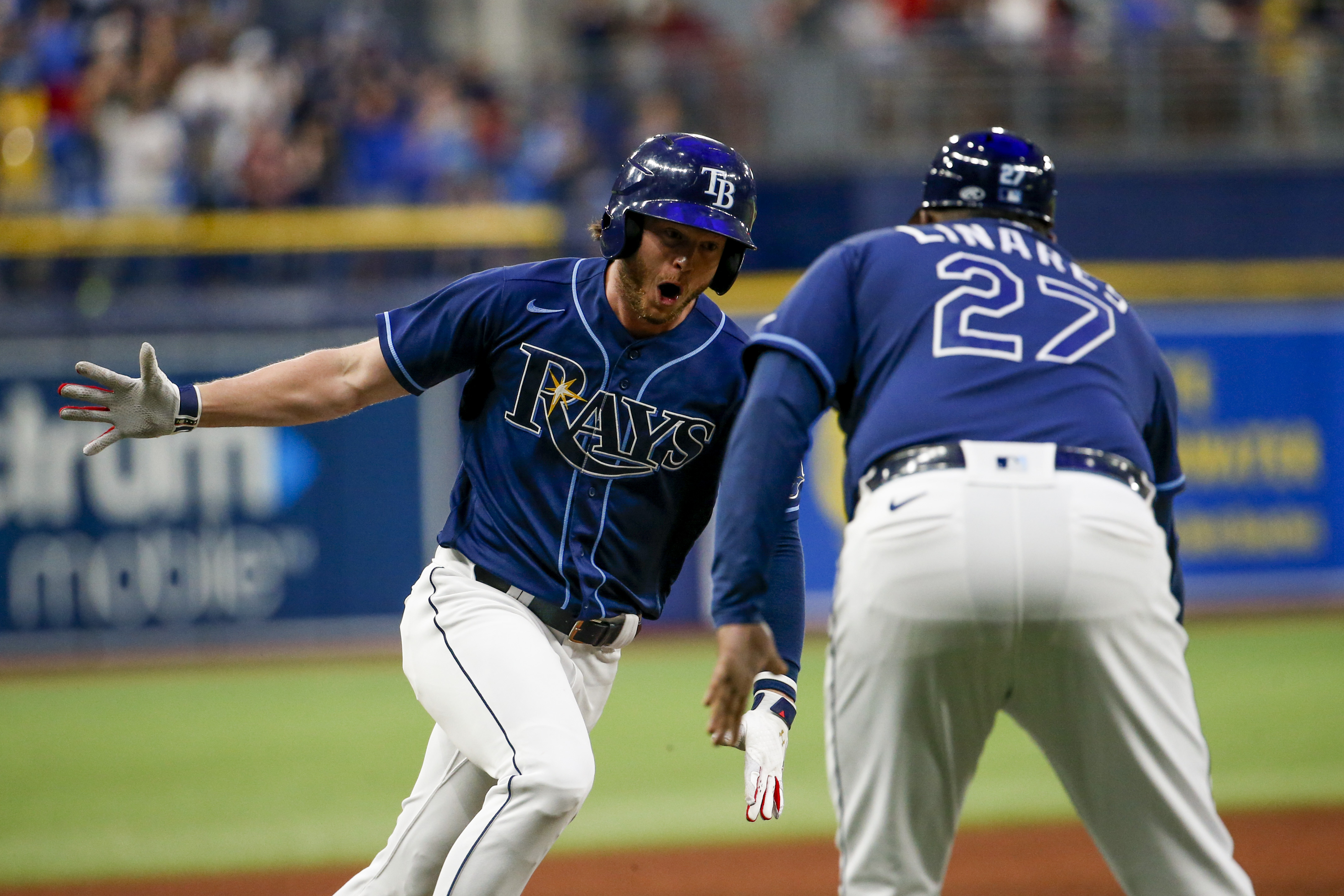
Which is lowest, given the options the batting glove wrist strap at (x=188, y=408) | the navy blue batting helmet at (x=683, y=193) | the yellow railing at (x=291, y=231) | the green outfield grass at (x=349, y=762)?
the green outfield grass at (x=349, y=762)

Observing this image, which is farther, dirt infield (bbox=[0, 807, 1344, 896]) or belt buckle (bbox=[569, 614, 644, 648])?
dirt infield (bbox=[0, 807, 1344, 896])

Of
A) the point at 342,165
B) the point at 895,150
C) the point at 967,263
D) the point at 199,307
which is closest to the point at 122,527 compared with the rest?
the point at 199,307

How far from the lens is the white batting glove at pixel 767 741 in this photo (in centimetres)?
322

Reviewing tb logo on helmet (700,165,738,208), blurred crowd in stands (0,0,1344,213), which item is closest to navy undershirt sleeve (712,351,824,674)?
tb logo on helmet (700,165,738,208)

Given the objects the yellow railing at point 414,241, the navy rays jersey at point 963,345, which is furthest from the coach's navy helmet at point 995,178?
the yellow railing at point 414,241

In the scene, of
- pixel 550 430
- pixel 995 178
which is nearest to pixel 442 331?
pixel 550 430

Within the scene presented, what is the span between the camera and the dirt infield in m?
5.36

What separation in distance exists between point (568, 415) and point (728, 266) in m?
0.55

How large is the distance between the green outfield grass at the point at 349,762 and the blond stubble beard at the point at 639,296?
3087mm

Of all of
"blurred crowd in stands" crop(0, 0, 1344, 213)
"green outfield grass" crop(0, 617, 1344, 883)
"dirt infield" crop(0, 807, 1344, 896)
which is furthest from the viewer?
"blurred crowd in stands" crop(0, 0, 1344, 213)

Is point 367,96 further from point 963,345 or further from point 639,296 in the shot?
point 963,345

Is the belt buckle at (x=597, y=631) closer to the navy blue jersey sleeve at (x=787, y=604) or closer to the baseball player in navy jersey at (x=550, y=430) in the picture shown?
the baseball player in navy jersey at (x=550, y=430)

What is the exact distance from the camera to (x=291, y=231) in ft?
39.9

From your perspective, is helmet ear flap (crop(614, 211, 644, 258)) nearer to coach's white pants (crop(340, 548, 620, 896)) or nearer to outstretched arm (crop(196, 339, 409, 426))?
outstretched arm (crop(196, 339, 409, 426))
